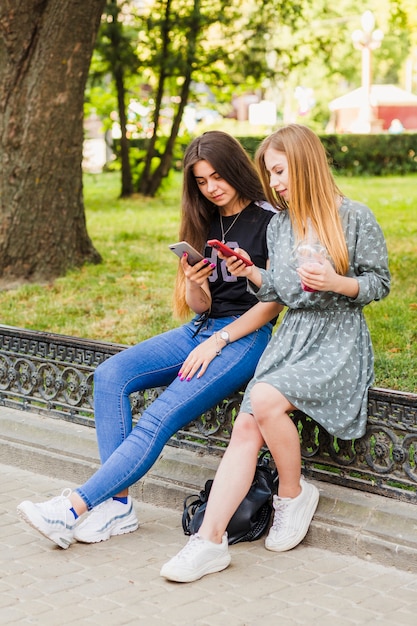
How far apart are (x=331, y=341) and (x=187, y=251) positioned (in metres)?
0.72

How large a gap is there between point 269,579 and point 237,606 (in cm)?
28

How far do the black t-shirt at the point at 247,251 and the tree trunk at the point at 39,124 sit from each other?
462 centimetres

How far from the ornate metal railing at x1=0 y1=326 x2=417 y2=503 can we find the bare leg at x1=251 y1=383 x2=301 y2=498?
34cm

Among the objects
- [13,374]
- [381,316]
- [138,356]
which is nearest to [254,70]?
[381,316]

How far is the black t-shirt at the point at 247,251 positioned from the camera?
4.51 meters

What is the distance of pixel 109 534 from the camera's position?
4.30m

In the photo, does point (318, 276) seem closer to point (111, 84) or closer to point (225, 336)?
point (225, 336)

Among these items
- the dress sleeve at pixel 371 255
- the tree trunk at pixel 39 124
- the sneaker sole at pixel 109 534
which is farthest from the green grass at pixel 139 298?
the sneaker sole at pixel 109 534

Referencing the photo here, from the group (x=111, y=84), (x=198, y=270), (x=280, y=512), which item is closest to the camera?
(x=280, y=512)

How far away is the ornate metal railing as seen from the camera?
4.09 m

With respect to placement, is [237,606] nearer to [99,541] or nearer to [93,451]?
[99,541]

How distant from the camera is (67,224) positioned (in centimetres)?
915

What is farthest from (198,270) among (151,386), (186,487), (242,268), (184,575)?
(184,575)

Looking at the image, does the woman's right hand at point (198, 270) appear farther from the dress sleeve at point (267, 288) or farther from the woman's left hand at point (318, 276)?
the woman's left hand at point (318, 276)
